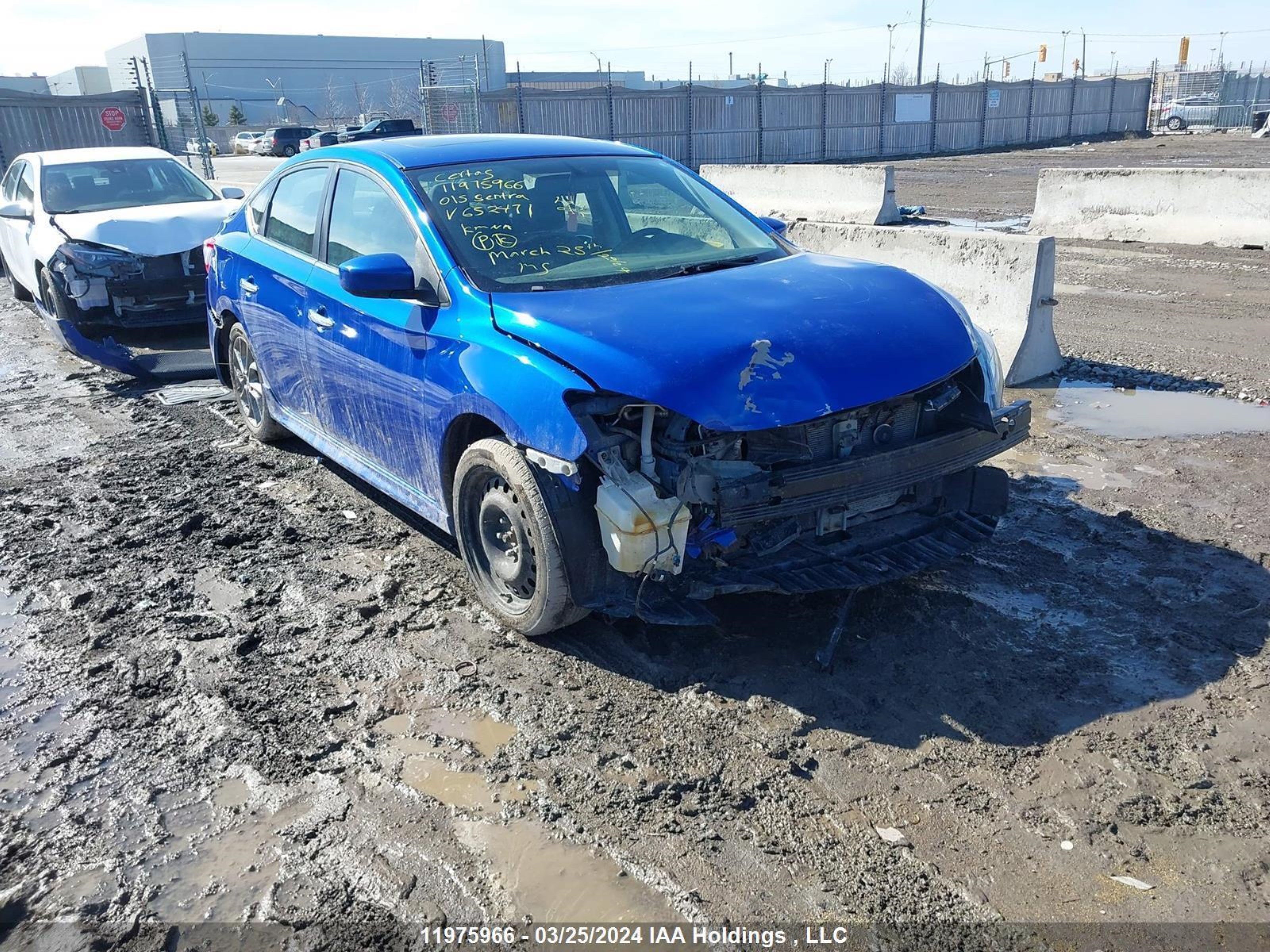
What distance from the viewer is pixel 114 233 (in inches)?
354

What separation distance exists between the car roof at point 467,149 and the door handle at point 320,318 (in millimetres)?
786

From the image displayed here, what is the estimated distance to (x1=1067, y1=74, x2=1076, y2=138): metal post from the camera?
39.9 m

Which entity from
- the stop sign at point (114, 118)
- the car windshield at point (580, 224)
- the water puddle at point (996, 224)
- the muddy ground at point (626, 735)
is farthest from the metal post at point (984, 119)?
the car windshield at point (580, 224)

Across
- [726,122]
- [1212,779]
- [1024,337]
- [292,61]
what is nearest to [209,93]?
[292,61]

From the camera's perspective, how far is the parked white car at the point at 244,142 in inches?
1702

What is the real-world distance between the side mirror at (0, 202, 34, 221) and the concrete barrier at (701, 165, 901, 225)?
912cm

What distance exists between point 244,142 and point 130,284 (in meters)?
39.5

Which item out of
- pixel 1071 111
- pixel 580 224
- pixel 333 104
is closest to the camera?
pixel 580 224

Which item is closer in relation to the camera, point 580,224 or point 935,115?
point 580,224

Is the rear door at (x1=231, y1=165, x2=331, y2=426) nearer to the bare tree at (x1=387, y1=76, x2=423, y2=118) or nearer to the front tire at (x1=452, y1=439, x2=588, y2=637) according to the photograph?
the front tire at (x1=452, y1=439, x2=588, y2=637)

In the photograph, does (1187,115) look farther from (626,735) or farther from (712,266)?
(626,735)

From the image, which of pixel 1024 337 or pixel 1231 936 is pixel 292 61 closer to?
pixel 1024 337

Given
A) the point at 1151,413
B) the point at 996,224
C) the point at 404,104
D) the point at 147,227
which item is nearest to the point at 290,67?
the point at 404,104

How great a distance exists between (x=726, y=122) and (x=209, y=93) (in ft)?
152
